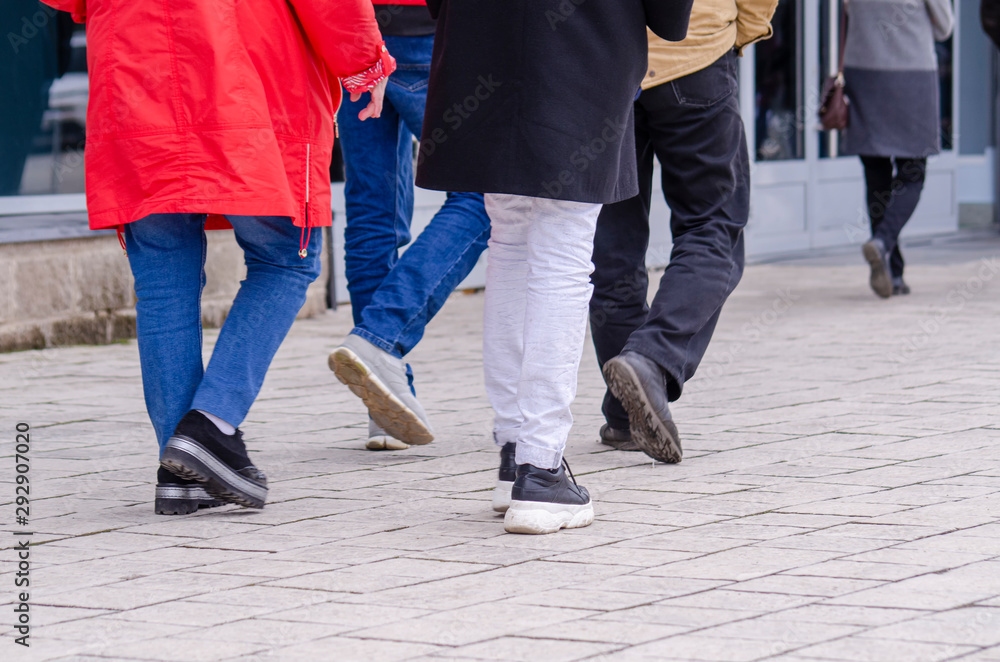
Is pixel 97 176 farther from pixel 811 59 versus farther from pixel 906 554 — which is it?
pixel 811 59

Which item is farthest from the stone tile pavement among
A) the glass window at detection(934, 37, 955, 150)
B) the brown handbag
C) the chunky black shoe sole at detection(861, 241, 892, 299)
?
the glass window at detection(934, 37, 955, 150)

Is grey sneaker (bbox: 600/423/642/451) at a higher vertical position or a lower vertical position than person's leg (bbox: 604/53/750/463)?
lower

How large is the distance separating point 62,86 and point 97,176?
4.03 metres

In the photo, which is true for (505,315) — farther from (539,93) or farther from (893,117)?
(893,117)

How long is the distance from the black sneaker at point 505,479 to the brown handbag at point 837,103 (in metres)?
5.37

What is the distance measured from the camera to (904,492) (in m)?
3.51

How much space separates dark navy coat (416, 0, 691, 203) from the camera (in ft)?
10.3

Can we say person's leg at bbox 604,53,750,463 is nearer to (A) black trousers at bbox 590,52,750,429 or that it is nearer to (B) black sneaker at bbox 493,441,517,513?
(A) black trousers at bbox 590,52,750,429

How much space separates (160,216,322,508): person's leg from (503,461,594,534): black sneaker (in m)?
0.62

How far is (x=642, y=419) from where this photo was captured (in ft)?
12.4

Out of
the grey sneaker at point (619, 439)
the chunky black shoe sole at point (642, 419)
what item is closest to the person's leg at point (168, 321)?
the chunky black shoe sole at point (642, 419)

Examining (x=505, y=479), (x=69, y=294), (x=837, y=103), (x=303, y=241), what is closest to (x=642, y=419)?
(x=505, y=479)

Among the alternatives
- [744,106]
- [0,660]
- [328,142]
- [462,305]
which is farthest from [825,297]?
[0,660]

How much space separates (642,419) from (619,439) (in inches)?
17.4
